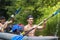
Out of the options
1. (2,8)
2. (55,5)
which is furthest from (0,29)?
(2,8)

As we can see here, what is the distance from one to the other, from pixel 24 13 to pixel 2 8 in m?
2.53

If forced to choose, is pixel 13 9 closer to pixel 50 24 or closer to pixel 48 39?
pixel 50 24

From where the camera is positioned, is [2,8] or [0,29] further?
[2,8]

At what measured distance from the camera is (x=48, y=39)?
564 centimetres

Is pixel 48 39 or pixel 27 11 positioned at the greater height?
pixel 27 11

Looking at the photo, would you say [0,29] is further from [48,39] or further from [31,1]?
[31,1]

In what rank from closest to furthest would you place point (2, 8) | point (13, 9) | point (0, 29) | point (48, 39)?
point (48, 39)
point (0, 29)
point (13, 9)
point (2, 8)

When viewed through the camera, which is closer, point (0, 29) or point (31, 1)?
point (0, 29)

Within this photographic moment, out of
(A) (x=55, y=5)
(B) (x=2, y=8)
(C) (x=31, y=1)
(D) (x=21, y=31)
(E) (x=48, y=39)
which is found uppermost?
(B) (x=2, y=8)

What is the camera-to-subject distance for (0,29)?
6824 millimetres

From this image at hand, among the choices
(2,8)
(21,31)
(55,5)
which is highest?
(2,8)

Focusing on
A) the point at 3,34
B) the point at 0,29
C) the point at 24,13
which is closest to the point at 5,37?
the point at 3,34

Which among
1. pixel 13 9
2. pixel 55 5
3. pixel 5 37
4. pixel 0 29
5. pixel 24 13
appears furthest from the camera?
pixel 13 9

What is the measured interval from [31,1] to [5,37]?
11.5 ft
